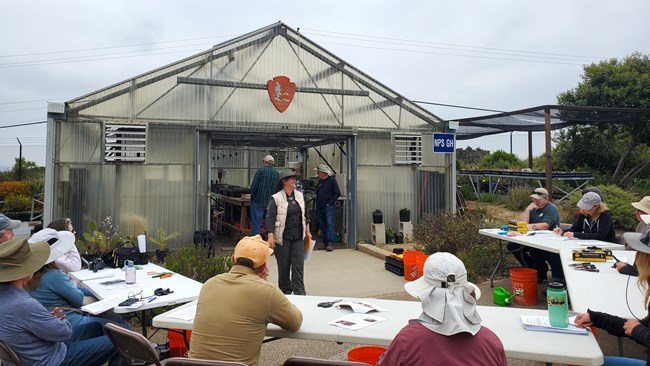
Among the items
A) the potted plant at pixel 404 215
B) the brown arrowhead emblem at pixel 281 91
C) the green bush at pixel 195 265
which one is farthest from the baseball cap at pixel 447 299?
the potted plant at pixel 404 215

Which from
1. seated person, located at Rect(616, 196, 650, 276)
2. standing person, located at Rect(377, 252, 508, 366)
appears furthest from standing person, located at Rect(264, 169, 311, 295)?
standing person, located at Rect(377, 252, 508, 366)

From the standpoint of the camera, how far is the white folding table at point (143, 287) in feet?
12.1

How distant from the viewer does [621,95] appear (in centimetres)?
1512

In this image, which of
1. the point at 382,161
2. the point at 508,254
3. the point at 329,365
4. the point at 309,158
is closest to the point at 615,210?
the point at 508,254

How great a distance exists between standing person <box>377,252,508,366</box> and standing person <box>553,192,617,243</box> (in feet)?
14.7

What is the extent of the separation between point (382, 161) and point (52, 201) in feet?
22.3

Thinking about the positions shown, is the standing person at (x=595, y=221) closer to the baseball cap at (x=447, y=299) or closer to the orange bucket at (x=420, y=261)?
the orange bucket at (x=420, y=261)

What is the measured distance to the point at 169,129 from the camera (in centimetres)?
878

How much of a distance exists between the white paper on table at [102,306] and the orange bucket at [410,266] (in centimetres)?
460

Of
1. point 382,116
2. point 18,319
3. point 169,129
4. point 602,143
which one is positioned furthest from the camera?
point 602,143

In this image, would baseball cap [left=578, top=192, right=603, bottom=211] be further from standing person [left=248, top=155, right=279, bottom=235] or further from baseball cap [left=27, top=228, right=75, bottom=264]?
baseball cap [left=27, top=228, right=75, bottom=264]

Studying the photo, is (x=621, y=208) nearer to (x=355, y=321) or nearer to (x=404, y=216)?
(x=404, y=216)

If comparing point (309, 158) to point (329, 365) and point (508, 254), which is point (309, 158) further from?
point (329, 365)

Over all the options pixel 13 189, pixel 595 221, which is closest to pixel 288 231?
pixel 595 221
